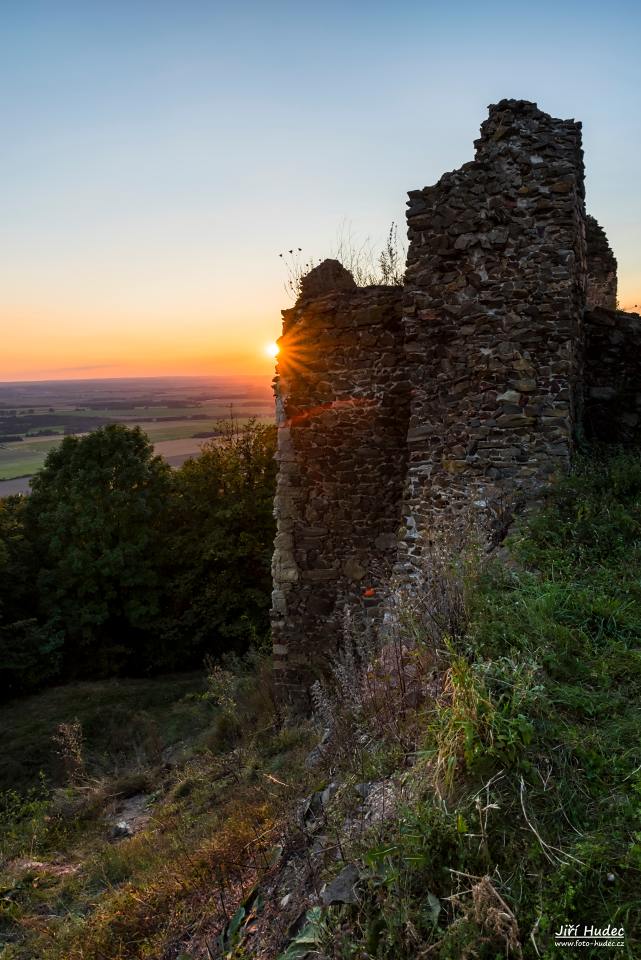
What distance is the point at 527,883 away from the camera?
2.09 meters

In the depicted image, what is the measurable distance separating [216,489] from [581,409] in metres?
15.9

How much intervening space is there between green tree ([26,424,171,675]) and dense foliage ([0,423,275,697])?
4cm

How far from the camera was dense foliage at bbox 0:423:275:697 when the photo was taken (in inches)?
754

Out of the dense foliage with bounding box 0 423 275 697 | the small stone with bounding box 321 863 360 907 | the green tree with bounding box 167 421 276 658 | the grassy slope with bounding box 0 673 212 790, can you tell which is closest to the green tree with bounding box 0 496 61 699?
the dense foliage with bounding box 0 423 275 697

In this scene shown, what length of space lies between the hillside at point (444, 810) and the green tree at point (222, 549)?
13.9m

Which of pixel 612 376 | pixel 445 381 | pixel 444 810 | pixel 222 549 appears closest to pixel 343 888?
pixel 444 810

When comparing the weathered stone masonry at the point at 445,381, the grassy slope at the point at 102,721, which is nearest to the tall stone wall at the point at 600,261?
the weathered stone masonry at the point at 445,381

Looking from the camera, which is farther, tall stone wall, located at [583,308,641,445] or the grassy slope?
the grassy slope

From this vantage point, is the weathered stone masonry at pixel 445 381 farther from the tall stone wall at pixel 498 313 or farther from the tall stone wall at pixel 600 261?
the tall stone wall at pixel 600 261

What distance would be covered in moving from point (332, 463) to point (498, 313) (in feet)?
8.90

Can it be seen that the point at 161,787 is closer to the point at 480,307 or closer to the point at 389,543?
the point at 389,543

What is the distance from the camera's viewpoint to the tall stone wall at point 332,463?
24.5ft

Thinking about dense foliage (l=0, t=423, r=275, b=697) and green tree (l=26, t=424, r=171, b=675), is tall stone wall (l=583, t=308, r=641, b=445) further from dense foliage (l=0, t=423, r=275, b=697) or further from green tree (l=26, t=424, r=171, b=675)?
green tree (l=26, t=424, r=171, b=675)

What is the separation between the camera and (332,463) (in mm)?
7781
